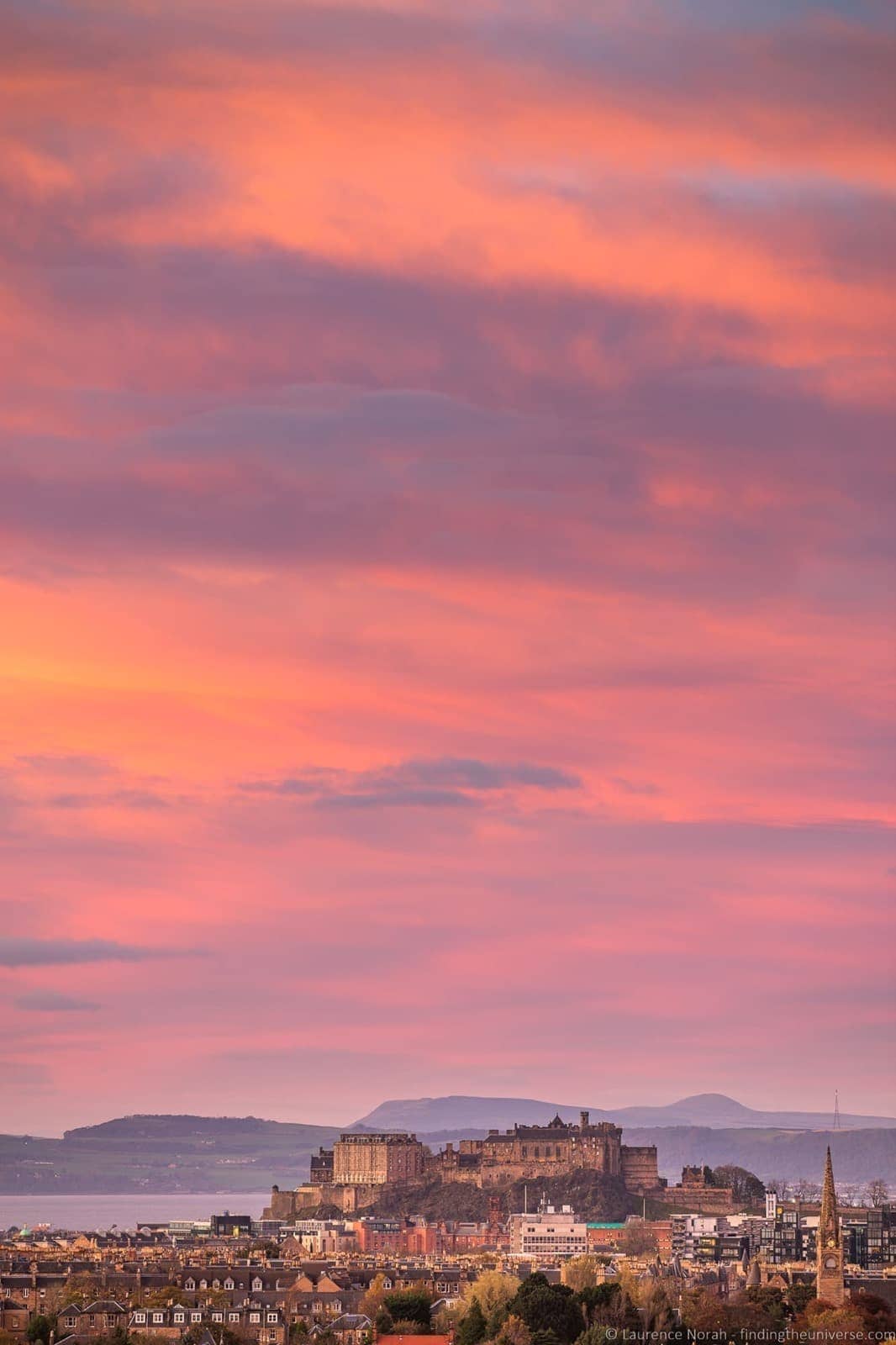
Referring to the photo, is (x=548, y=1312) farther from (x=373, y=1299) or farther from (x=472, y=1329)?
(x=373, y=1299)

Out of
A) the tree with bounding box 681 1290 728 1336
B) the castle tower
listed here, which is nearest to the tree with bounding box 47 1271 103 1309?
the tree with bounding box 681 1290 728 1336

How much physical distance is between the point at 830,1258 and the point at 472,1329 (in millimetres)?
34550

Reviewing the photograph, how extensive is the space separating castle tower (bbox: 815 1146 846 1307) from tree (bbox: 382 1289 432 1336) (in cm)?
2085

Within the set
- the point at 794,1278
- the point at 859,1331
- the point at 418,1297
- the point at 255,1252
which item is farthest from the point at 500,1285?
the point at 255,1252

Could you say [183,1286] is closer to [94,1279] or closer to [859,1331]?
[94,1279]

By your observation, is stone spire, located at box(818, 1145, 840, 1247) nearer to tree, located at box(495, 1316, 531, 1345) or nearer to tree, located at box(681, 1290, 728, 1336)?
tree, located at box(681, 1290, 728, 1336)

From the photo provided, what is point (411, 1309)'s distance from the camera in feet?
431

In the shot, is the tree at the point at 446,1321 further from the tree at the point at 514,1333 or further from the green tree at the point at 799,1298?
the green tree at the point at 799,1298

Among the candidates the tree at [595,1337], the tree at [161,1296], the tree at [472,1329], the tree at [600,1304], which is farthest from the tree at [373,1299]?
the tree at [595,1337]

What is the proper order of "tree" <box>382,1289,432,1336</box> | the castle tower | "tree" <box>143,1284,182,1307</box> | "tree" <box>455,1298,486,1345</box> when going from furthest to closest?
"tree" <box>143,1284,182,1307</box>, the castle tower, "tree" <box>382,1289,432,1336</box>, "tree" <box>455,1298,486,1345</box>

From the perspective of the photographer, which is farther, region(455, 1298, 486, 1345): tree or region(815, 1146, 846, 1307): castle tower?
region(815, 1146, 846, 1307): castle tower

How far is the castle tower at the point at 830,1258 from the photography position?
445 ft

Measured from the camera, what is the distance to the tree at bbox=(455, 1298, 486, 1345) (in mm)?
113312

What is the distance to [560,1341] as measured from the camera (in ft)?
355
